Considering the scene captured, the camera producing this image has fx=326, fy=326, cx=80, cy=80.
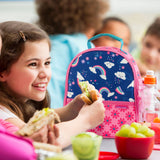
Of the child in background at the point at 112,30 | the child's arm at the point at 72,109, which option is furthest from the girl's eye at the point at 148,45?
the child's arm at the point at 72,109

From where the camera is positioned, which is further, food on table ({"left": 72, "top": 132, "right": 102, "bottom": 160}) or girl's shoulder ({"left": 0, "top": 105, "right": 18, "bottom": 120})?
girl's shoulder ({"left": 0, "top": 105, "right": 18, "bottom": 120})

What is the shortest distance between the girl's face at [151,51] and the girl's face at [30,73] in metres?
1.54

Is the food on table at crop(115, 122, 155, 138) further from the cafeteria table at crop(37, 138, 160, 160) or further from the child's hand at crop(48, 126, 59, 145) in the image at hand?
the child's hand at crop(48, 126, 59, 145)

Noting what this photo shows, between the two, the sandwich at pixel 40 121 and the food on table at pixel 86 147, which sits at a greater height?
the sandwich at pixel 40 121

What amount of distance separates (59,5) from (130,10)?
1.79 metres

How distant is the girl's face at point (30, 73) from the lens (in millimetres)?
1112

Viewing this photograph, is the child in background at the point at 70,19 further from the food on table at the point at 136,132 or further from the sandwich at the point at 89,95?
the food on table at the point at 136,132

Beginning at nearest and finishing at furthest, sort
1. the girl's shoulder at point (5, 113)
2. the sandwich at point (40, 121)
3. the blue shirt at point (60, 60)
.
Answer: the sandwich at point (40, 121)
the girl's shoulder at point (5, 113)
the blue shirt at point (60, 60)

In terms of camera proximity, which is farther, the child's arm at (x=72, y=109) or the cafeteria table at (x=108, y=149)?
the child's arm at (x=72, y=109)

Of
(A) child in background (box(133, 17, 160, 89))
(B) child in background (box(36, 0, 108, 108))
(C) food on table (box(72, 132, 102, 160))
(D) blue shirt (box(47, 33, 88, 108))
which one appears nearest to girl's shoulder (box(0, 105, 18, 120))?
(C) food on table (box(72, 132, 102, 160))

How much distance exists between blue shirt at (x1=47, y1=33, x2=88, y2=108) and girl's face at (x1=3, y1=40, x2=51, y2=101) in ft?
2.65

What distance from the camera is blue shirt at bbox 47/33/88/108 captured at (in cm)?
204

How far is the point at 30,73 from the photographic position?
110 centimetres

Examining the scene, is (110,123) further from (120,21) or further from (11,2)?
(11,2)
